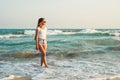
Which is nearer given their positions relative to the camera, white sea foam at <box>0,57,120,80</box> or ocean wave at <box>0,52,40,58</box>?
white sea foam at <box>0,57,120,80</box>

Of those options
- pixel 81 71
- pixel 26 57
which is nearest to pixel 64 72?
pixel 81 71

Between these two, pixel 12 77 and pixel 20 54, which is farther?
pixel 20 54

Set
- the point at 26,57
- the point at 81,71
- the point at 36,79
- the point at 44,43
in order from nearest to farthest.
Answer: the point at 36,79 < the point at 81,71 < the point at 44,43 < the point at 26,57

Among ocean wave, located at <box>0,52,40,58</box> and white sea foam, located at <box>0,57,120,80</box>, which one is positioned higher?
white sea foam, located at <box>0,57,120,80</box>

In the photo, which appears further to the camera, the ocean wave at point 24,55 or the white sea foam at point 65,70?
the ocean wave at point 24,55

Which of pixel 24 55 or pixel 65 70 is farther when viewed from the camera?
pixel 24 55

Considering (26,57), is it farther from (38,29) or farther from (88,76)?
(88,76)

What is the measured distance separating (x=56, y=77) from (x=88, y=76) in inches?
35.2

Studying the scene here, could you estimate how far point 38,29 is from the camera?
930 cm

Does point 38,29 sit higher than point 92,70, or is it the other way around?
point 38,29

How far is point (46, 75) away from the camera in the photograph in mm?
8180

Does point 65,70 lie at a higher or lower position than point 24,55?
higher

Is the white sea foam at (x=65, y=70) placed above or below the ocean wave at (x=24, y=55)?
above

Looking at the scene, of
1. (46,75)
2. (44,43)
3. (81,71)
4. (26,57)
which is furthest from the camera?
(26,57)
